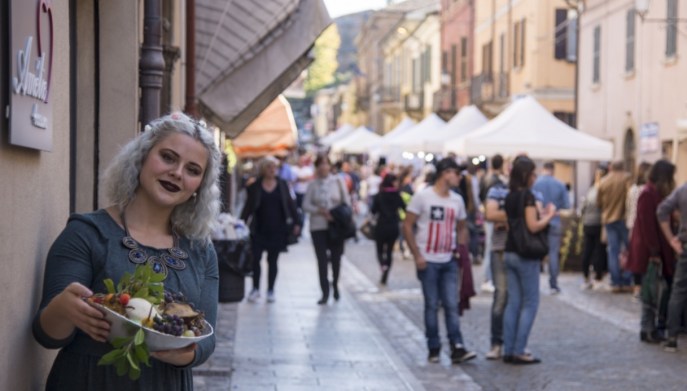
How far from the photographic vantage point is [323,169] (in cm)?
1692

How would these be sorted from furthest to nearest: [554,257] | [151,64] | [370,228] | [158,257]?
1. [370,228]
2. [554,257]
3. [151,64]
4. [158,257]

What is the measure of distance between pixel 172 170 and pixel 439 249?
7.64 metres

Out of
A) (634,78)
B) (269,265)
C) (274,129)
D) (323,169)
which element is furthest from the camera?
(634,78)

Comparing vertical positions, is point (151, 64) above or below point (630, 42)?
below

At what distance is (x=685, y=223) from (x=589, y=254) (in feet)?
23.8

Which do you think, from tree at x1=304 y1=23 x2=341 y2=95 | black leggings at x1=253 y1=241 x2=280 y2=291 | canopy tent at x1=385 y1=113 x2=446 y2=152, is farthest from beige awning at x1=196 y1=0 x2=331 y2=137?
tree at x1=304 y1=23 x2=341 y2=95

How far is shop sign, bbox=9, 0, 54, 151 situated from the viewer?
3801 millimetres

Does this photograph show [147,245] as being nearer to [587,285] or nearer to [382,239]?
[587,285]

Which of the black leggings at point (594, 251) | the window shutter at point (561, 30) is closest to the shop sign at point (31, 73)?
the black leggings at point (594, 251)

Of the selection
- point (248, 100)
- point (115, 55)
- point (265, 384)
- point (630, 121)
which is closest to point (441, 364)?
point (265, 384)

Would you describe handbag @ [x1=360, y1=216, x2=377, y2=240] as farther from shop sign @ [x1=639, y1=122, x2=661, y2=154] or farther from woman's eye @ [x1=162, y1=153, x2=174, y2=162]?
woman's eye @ [x1=162, y1=153, x2=174, y2=162]

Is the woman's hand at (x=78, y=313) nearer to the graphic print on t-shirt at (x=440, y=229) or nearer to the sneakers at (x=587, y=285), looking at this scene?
the graphic print on t-shirt at (x=440, y=229)

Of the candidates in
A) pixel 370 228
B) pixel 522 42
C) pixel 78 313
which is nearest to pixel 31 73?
pixel 78 313

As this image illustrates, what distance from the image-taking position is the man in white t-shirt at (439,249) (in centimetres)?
1179
